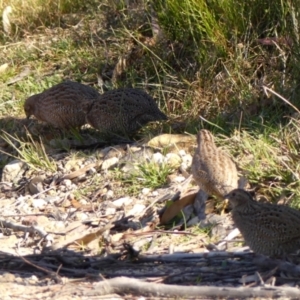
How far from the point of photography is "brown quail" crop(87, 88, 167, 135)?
961cm

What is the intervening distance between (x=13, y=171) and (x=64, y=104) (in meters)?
1.09

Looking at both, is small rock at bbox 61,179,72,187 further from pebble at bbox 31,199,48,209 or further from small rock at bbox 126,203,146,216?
small rock at bbox 126,203,146,216

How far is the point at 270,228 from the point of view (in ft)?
21.2

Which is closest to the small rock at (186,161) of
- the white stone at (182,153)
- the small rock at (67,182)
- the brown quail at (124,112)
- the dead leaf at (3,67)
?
the white stone at (182,153)

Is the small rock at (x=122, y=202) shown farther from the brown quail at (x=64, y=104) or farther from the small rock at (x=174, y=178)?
the brown quail at (x=64, y=104)

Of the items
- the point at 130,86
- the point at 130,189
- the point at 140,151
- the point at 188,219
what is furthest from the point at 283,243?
the point at 130,86

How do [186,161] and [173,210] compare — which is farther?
[186,161]

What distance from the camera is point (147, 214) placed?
7832 mm

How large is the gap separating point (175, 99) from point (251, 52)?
947 mm

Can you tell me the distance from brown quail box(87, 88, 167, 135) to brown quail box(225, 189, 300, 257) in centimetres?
311

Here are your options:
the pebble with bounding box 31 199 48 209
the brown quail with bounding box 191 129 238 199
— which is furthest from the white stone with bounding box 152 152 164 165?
the pebble with bounding box 31 199 48 209

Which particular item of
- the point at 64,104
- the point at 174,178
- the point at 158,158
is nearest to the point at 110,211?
the point at 174,178

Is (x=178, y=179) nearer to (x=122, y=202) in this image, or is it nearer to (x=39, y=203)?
(x=122, y=202)

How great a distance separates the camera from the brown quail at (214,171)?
24.4 feet
